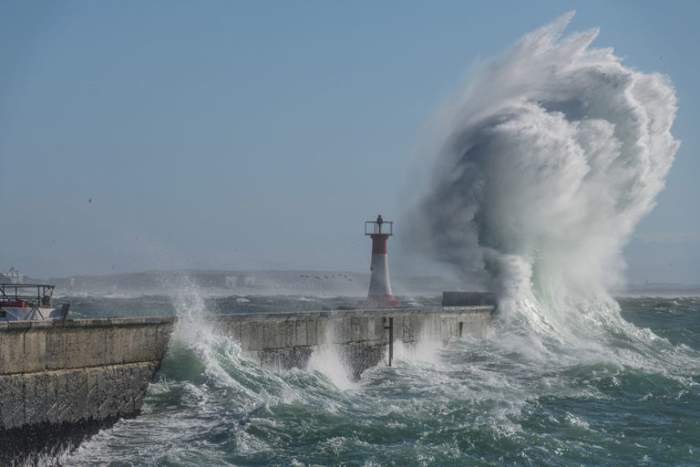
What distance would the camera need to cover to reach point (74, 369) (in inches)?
424

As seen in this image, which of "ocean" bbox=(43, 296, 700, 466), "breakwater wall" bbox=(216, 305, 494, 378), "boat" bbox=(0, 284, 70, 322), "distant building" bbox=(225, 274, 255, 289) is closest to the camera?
"ocean" bbox=(43, 296, 700, 466)

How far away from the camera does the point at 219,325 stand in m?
13.7

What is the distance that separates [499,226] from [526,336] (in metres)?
5.07

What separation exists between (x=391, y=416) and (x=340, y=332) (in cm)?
408

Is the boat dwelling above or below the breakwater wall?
above

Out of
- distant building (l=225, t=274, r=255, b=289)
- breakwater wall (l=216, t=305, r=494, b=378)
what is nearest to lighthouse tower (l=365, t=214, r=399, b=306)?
breakwater wall (l=216, t=305, r=494, b=378)

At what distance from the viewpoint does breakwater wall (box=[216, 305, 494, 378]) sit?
14242 millimetres

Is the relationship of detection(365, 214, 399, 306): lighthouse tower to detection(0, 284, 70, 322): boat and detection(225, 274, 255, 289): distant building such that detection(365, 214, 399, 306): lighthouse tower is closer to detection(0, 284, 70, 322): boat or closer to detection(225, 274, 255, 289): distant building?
detection(0, 284, 70, 322): boat

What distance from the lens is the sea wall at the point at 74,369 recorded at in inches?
388

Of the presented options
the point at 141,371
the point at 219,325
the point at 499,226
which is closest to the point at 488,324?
the point at 499,226

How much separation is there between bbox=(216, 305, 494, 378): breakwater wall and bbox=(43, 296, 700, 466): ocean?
26 cm

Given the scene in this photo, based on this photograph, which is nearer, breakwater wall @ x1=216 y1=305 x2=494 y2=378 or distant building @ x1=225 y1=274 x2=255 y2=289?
breakwater wall @ x1=216 y1=305 x2=494 y2=378

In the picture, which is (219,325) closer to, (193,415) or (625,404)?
(193,415)

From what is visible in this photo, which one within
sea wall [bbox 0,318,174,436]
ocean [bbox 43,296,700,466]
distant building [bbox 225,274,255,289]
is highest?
distant building [bbox 225,274,255,289]
